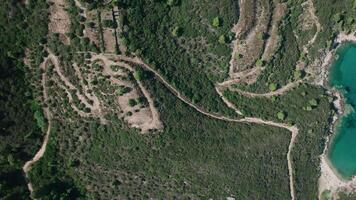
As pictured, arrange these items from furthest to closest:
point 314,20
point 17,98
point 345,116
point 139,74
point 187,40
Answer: point 345,116 → point 314,20 → point 187,40 → point 139,74 → point 17,98

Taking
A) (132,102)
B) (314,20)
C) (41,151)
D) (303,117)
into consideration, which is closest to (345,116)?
(303,117)

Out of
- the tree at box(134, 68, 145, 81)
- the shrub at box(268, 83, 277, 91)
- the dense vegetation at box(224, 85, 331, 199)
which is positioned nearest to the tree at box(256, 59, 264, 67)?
the shrub at box(268, 83, 277, 91)

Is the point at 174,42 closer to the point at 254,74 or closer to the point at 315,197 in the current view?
the point at 254,74

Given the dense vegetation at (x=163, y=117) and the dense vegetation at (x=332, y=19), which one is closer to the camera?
the dense vegetation at (x=163, y=117)

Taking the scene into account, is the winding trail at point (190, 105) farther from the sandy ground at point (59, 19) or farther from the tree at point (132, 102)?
the tree at point (132, 102)

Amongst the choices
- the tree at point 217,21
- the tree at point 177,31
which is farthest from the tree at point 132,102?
the tree at point 217,21

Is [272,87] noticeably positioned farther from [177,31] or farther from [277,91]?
[177,31]
